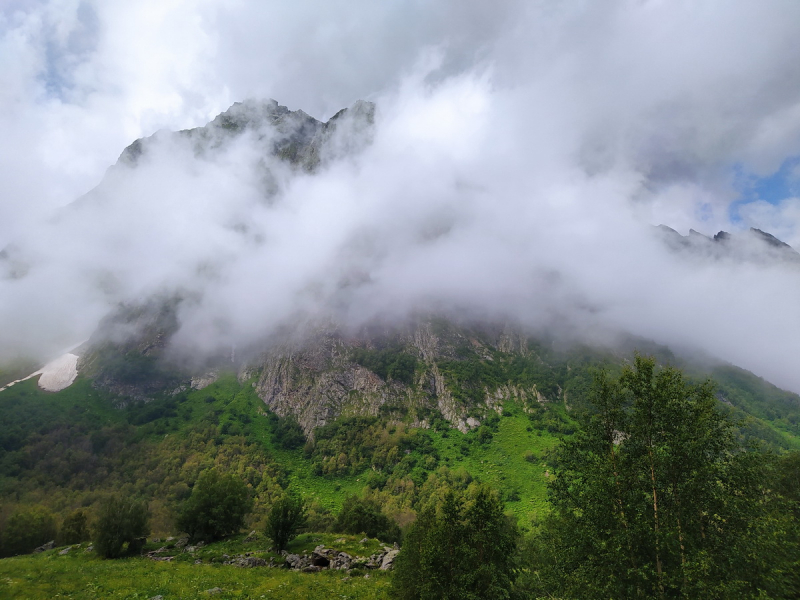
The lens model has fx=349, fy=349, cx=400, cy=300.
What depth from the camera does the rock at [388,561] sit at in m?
48.5

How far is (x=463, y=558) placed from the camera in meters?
24.8

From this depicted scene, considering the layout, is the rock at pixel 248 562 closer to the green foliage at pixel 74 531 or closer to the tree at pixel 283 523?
the tree at pixel 283 523

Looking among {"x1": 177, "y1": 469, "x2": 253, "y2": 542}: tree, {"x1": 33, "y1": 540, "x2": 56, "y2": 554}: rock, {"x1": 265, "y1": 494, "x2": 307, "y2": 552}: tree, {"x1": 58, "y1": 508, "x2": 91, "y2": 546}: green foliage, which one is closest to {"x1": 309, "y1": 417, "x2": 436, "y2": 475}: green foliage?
{"x1": 177, "y1": 469, "x2": 253, "y2": 542}: tree

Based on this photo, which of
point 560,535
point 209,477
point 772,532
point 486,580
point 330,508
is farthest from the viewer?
point 330,508

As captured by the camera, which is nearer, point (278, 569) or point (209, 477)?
point (278, 569)

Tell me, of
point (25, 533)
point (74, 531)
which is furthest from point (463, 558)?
point (25, 533)

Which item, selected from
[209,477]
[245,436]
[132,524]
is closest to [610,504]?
[132,524]

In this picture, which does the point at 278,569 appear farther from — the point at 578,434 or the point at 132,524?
the point at 578,434

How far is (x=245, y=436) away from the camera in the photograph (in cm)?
17062

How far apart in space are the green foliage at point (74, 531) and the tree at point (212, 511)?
2195cm

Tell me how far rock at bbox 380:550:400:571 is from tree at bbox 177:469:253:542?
3305cm

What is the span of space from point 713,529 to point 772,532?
2.28 metres

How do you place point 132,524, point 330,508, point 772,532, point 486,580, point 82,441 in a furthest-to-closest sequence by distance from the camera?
point 82,441
point 330,508
point 132,524
point 486,580
point 772,532

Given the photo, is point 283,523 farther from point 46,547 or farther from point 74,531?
point 46,547
